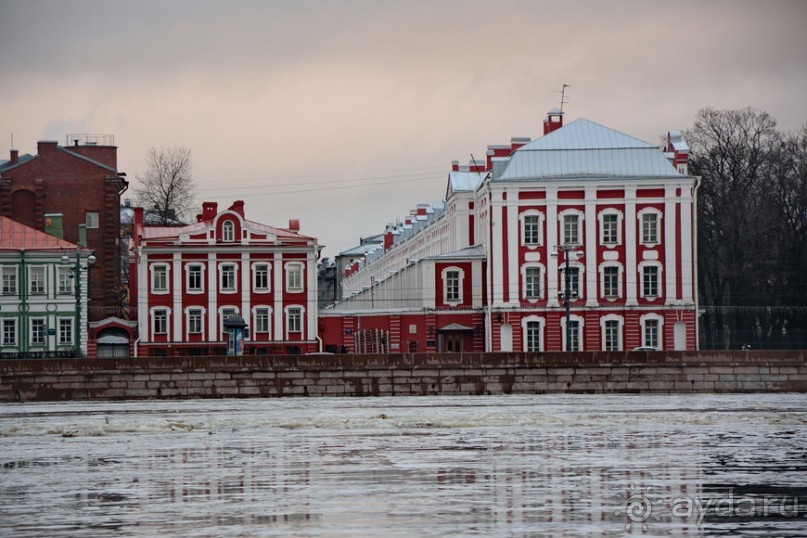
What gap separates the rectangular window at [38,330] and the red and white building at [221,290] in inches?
201

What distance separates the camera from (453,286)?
79438 mm

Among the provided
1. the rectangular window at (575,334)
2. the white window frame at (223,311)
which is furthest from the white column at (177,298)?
the rectangular window at (575,334)

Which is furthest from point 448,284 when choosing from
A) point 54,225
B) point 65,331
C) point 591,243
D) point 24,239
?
point 54,225

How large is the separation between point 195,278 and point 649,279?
975 inches

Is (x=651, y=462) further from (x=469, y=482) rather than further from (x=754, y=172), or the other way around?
(x=754, y=172)

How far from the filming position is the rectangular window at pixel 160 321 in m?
81.4

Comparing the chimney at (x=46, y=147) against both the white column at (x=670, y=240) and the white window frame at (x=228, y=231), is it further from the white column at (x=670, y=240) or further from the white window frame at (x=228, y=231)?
the white column at (x=670, y=240)

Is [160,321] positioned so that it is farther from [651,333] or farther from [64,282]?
[651,333]

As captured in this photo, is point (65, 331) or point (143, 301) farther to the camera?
point (143, 301)

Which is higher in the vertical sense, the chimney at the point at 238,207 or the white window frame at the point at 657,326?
the chimney at the point at 238,207

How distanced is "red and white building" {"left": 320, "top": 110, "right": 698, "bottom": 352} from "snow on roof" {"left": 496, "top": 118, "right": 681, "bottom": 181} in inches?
3.0

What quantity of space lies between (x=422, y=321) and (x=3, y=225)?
2374 centimetres

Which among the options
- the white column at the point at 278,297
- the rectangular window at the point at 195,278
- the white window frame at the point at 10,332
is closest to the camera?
the white window frame at the point at 10,332

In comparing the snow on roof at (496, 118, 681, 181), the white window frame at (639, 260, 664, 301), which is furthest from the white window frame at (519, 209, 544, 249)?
the white window frame at (639, 260, 664, 301)
